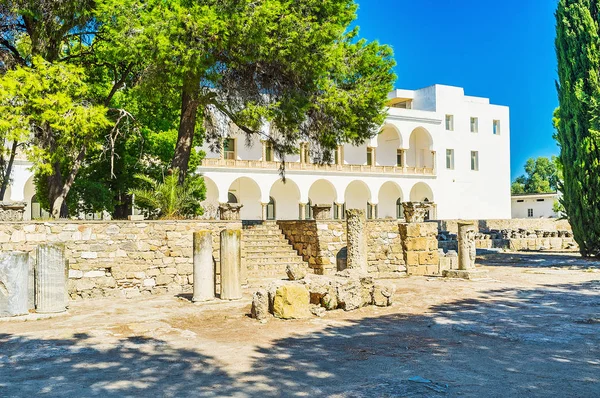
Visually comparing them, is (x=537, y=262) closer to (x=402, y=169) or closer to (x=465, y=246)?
(x=465, y=246)

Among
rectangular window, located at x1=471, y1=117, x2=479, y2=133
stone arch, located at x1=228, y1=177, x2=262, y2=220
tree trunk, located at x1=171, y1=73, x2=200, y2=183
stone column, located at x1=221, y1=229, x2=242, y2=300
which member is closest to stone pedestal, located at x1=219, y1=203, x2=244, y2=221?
tree trunk, located at x1=171, y1=73, x2=200, y2=183

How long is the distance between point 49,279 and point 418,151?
113 ft

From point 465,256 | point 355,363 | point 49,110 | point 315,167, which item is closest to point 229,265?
point 355,363

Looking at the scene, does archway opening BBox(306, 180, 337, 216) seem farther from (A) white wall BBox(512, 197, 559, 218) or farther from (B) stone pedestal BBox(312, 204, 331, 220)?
(A) white wall BBox(512, 197, 559, 218)

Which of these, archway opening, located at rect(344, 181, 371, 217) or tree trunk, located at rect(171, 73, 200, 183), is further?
archway opening, located at rect(344, 181, 371, 217)

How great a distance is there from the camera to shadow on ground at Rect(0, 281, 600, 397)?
500cm

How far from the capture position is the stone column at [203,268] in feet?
33.2

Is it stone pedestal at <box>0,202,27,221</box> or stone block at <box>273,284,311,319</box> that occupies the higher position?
stone pedestal at <box>0,202,27,221</box>

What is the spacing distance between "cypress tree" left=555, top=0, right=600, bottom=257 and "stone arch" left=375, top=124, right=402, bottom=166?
1884cm

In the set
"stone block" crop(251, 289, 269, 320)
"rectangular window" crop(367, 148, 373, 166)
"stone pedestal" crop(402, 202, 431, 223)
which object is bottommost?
"stone block" crop(251, 289, 269, 320)

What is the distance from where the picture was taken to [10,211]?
35.2 feet

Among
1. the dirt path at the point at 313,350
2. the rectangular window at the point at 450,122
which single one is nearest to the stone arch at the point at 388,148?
the rectangular window at the point at 450,122

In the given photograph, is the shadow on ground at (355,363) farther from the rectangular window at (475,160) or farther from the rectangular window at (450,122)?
the rectangular window at (475,160)

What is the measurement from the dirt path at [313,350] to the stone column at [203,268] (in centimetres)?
33
